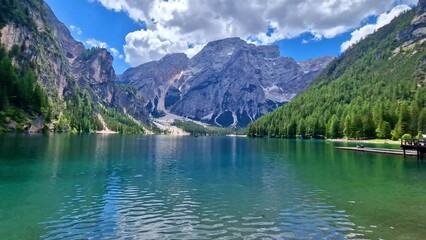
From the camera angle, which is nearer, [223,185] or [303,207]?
[303,207]

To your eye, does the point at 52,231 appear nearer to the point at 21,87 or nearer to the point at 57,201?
the point at 57,201

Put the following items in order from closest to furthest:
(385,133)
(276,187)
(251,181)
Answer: (276,187)
(251,181)
(385,133)

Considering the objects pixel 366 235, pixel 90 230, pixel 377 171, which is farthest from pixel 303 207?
pixel 377 171

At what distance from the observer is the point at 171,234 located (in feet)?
77.1

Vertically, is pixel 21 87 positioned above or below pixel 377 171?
above

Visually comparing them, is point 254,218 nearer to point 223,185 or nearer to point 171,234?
point 171,234

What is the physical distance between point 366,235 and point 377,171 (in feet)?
132

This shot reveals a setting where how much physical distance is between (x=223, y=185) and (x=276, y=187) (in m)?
6.40

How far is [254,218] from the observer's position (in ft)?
90.7

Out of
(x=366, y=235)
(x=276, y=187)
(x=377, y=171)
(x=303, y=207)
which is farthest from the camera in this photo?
(x=377, y=171)

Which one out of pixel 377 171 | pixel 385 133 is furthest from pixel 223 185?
pixel 385 133

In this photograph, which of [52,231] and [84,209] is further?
[84,209]

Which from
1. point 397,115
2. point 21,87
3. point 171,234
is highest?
point 21,87

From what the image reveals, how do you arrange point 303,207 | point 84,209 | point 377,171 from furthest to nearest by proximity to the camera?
1. point 377,171
2. point 303,207
3. point 84,209
